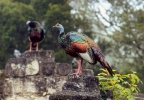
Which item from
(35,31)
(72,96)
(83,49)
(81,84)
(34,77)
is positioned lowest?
(72,96)

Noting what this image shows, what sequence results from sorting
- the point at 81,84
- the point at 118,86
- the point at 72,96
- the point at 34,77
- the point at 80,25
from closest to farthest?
the point at 72,96 → the point at 81,84 → the point at 118,86 → the point at 34,77 → the point at 80,25

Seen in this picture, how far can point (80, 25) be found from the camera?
1379cm

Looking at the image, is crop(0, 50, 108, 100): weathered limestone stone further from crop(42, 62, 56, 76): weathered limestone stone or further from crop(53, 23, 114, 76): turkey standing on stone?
crop(53, 23, 114, 76): turkey standing on stone

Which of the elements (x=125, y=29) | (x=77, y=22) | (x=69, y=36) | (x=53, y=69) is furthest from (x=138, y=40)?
(x=69, y=36)

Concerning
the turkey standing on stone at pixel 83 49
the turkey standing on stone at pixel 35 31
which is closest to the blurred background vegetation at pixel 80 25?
the turkey standing on stone at pixel 35 31

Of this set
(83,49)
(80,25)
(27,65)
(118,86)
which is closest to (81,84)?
(83,49)

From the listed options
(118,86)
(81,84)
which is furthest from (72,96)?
(118,86)

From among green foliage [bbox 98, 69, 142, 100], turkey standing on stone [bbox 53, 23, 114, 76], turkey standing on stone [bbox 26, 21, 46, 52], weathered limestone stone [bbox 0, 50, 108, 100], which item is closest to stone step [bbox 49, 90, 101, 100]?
turkey standing on stone [bbox 53, 23, 114, 76]

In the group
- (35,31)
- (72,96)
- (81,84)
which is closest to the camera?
(72,96)

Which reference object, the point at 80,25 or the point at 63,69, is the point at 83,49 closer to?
the point at 63,69

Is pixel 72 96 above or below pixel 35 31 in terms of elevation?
below

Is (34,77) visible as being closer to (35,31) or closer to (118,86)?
(35,31)

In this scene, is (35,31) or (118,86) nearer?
(118,86)

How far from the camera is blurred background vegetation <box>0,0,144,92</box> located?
1216 centimetres
